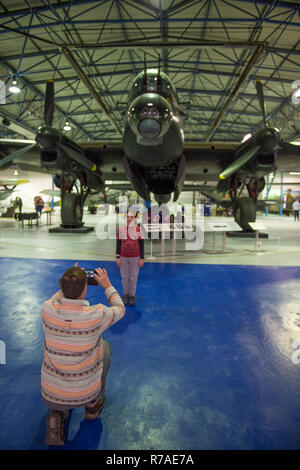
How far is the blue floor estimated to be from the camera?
75.4 inches

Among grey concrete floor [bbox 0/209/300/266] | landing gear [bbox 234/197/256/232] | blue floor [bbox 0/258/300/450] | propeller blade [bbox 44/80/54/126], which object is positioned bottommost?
blue floor [bbox 0/258/300/450]

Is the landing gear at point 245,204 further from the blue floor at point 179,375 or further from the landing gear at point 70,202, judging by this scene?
the blue floor at point 179,375

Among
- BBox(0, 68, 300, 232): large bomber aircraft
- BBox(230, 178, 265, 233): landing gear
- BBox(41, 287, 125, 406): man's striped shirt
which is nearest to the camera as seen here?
BBox(41, 287, 125, 406): man's striped shirt

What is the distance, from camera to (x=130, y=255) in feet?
14.4

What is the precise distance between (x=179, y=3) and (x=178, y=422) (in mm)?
16773

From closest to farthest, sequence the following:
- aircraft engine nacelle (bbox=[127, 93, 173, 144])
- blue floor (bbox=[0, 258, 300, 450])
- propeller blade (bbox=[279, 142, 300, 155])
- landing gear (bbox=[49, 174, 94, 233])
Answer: blue floor (bbox=[0, 258, 300, 450]) → aircraft engine nacelle (bbox=[127, 93, 173, 144]) → propeller blade (bbox=[279, 142, 300, 155]) → landing gear (bbox=[49, 174, 94, 233])

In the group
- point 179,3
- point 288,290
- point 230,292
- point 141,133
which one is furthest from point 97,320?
point 179,3

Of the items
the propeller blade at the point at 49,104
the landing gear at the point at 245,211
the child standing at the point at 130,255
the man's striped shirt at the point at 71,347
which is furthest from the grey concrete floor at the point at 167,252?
the man's striped shirt at the point at 71,347

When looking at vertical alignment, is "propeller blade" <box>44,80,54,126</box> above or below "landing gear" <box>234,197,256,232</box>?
above

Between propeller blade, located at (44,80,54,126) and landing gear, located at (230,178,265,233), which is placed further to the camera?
landing gear, located at (230,178,265,233)

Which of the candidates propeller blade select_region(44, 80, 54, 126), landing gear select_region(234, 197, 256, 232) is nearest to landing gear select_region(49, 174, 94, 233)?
propeller blade select_region(44, 80, 54, 126)

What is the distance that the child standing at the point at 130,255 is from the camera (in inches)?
173

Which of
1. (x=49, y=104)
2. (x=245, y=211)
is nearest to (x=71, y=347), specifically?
(x=49, y=104)

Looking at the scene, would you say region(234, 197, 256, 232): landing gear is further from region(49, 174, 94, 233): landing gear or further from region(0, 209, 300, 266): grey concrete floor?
region(49, 174, 94, 233): landing gear
